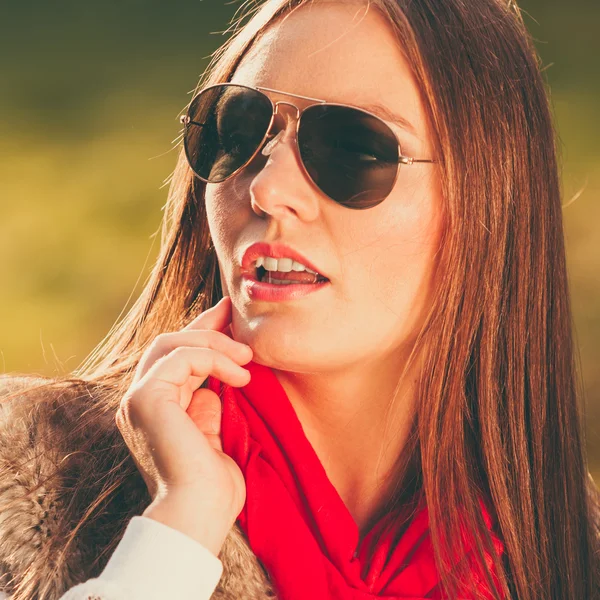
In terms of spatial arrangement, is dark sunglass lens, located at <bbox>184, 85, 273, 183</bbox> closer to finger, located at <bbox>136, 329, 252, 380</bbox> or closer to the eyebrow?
the eyebrow

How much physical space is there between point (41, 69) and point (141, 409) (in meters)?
8.31

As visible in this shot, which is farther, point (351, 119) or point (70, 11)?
point (70, 11)

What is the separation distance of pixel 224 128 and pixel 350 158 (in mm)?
315

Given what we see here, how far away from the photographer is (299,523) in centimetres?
221

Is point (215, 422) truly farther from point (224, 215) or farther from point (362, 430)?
point (224, 215)

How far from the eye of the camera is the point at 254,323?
2145 mm

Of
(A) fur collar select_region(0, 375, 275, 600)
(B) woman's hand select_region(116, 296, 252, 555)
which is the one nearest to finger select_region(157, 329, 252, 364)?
(B) woman's hand select_region(116, 296, 252, 555)

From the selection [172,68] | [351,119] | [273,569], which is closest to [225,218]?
[351,119]

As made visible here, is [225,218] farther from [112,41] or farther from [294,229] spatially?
[112,41]

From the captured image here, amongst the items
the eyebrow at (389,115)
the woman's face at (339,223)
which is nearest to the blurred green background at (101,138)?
the woman's face at (339,223)

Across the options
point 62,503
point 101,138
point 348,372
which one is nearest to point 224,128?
point 348,372

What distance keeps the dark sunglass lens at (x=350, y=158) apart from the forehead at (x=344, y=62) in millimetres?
66

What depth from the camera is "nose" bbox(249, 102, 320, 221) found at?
6.84 feet

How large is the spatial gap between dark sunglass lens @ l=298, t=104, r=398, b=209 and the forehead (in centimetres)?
7
